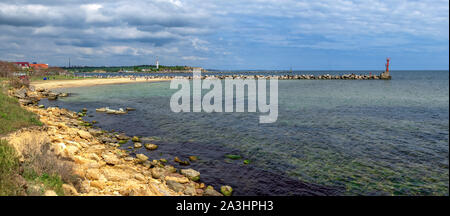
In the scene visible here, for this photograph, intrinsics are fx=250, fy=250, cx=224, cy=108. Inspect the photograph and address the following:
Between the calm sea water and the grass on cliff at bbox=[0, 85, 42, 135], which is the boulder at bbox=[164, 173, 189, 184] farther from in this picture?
the grass on cliff at bbox=[0, 85, 42, 135]

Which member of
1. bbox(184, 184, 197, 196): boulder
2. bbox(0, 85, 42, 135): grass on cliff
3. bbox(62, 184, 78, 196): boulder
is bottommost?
bbox(184, 184, 197, 196): boulder

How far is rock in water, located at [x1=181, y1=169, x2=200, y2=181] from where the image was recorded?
11.2 meters

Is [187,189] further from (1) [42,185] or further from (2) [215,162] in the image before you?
(1) [42,185]

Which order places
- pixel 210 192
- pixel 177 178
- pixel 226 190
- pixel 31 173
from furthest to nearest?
pixel 177 178, pixel 226 190, pixel 210 192, pixel 31 173

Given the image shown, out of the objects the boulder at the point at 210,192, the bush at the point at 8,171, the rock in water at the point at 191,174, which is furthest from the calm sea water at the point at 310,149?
the bush at the point at 8,171

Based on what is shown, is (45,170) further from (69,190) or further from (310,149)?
(310,149)

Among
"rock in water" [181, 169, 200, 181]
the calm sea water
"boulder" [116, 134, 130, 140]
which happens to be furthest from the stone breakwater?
"boulder" [116, 134, 130, 140]

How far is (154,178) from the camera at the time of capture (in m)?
10.8

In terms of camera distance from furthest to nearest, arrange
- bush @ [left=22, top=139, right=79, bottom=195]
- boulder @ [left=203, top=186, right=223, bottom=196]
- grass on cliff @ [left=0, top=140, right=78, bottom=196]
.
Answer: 1. boulder @ [left=203, top=186, right=223, bottom=196]
2. bush @ [left=22, top=139, right=79, bottom=195]
3. grass on cliff @ [left=0, top=140, right=78, bottom=196]

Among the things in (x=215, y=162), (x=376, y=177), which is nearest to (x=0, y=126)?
(x=215, y=162)

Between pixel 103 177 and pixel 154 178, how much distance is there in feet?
7.00

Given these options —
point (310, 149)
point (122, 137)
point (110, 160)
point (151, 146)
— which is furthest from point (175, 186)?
point (122, 137)

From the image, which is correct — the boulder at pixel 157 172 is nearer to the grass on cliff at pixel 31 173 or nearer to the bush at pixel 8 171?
the grass on cliff at pixel 31 173

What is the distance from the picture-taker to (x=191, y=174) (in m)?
11.4
